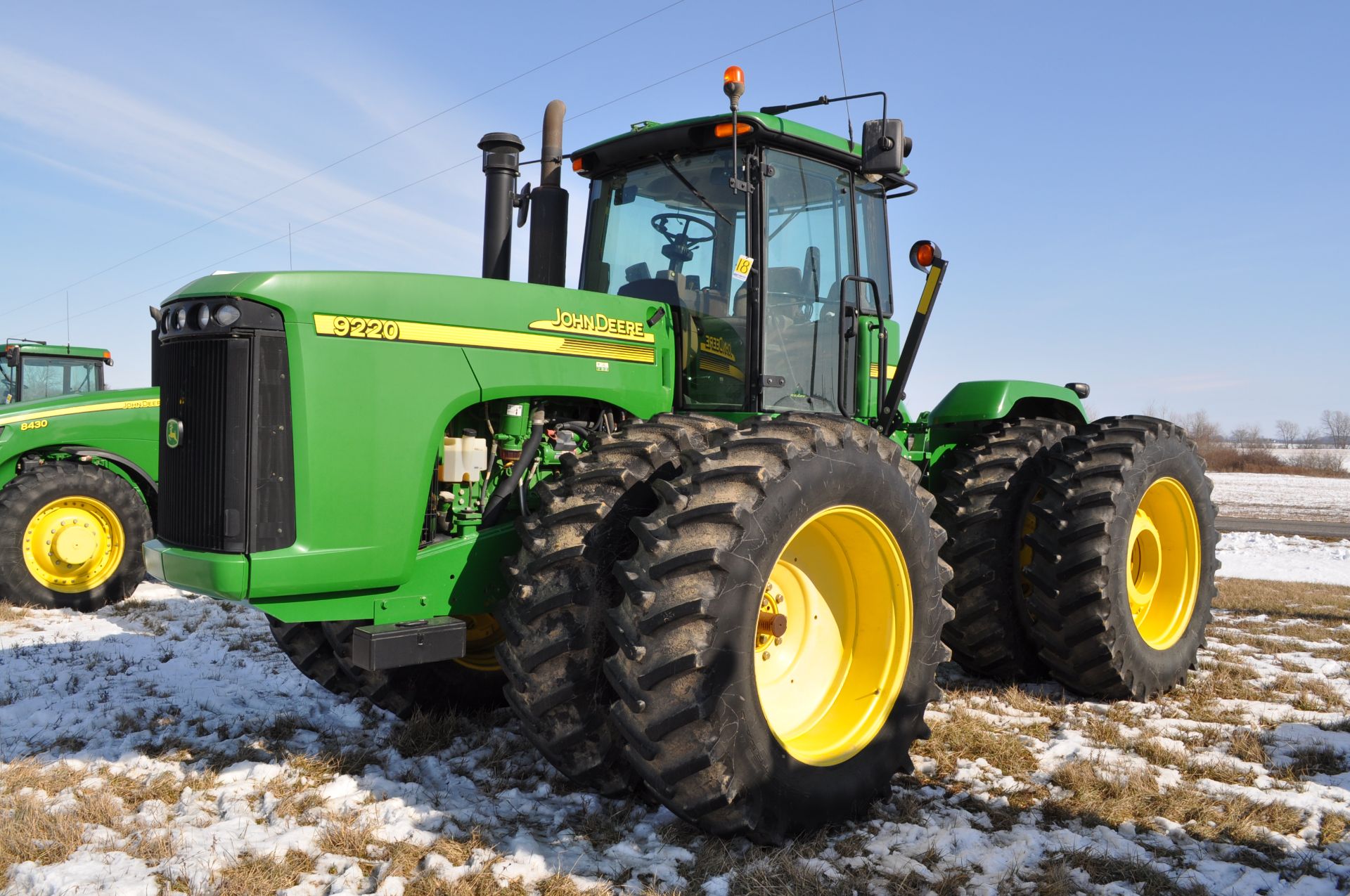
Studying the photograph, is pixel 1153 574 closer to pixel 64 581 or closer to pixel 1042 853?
pixel 1042 853

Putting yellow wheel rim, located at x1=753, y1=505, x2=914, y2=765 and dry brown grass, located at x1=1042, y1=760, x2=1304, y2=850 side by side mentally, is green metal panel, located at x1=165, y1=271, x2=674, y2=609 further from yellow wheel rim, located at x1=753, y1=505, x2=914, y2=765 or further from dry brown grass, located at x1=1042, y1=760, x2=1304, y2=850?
dry brown grass, located at x1=1042, y1=760, x2=1304, y2=850

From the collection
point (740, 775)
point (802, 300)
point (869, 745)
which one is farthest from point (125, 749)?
point (802, 300)

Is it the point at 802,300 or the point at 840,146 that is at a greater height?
the point at 840,146

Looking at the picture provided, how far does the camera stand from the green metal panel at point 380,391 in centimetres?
329

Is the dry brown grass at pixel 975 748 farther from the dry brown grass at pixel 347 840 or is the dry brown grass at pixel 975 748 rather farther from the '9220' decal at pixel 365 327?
the '9220' decal at pixel 365 327

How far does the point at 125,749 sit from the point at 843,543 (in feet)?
10.5

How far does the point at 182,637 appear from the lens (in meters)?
6.65

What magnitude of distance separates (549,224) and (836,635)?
7.72ft

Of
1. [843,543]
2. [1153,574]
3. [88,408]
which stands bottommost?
[1153,574]

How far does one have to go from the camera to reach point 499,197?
4.72 metres

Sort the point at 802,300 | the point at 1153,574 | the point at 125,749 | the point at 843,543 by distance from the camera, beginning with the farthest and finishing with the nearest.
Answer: the point at 1153,574
the point at 802,300
the point at 125,749
the point at 843,543

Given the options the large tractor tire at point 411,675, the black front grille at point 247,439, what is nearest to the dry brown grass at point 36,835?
the black front grille at point 247,439

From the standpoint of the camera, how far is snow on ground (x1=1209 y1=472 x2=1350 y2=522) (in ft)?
78.8

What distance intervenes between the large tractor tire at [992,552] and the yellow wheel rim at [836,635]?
1387mm
